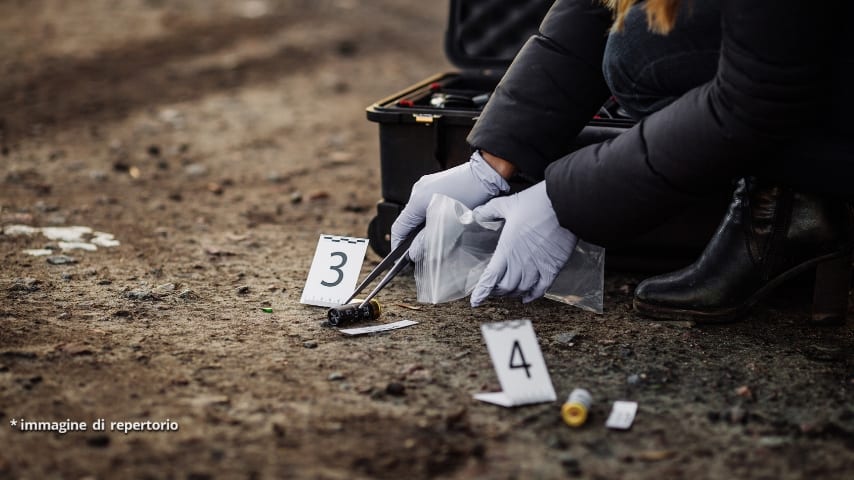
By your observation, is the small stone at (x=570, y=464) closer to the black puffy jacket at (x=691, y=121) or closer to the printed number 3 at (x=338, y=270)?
the black puffy jacket at (x=691, y=121)

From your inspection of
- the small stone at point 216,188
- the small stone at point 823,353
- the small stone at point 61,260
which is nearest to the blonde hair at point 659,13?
the small stone at point 823,353

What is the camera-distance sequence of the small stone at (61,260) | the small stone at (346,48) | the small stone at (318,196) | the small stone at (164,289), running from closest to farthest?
1. the small stone at (164,289)
2. the small stone at (61,260)
3. the small stone at (318,196)
4. the small stone at (346,48)

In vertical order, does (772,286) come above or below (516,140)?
below

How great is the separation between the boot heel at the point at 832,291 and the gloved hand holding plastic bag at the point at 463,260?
1.55 feet

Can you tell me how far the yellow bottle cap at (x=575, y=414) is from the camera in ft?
4.91

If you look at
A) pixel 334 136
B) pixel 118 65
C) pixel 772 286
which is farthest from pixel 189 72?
pixel 772 286

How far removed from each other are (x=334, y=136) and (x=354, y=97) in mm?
768

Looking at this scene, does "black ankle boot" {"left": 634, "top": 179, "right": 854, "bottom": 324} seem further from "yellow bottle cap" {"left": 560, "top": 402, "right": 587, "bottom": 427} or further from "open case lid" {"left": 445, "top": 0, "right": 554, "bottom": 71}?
"open case lid" {"left": 445, "top": 0, "right": 554, "bottom": 71}

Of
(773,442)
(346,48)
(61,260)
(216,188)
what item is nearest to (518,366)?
(773,442)

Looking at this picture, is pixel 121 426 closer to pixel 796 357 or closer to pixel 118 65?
pixel 796 357

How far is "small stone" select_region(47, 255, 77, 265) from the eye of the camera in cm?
231

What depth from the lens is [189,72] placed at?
4938mm

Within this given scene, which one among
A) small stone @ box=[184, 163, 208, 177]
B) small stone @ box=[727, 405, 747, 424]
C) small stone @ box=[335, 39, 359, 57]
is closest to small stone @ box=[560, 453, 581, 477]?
small stone @ box=[727, 405, 747, 424]

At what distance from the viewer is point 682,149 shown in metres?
1.58
